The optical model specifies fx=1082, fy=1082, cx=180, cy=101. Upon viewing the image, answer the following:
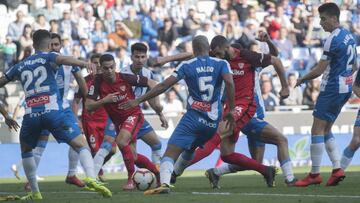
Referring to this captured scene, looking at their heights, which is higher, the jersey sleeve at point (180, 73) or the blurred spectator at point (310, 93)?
the jersey sleeve at point (180, 73)

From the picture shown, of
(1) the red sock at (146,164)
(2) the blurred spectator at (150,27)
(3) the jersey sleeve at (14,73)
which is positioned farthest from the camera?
(2) the blurred spectator at (150,27)

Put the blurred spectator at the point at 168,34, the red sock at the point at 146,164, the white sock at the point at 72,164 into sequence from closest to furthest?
the red sock at the point at 146,164 < the white sock at the point at 72,164 < the blurred spectator at the point at 168,34

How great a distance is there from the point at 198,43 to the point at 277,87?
14.4m

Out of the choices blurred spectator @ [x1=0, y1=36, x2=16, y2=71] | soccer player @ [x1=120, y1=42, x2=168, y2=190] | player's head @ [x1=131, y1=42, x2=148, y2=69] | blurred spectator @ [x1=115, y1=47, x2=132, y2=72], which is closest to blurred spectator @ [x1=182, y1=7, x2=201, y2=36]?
blurred spectator @ [x1=115, y1=47, x2=132, y2=72]

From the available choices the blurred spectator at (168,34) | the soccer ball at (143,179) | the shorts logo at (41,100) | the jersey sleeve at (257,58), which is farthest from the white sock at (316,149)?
the blurred spectator at (168,34)

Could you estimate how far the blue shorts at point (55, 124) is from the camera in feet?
46.0

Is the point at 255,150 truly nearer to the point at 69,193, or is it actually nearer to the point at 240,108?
the point at 240,108

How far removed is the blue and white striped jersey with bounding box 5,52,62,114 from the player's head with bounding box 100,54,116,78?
1923 mm

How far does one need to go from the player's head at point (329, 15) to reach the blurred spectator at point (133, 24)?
14.7m

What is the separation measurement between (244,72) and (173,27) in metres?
14.3

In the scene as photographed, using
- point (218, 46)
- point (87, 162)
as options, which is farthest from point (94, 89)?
point (87, 162)

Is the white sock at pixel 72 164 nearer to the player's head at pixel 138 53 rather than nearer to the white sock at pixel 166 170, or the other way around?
the player's head at pixel 138 53

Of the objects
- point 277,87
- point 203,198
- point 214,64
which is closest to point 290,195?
point 203,198

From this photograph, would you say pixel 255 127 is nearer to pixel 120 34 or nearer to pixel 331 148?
pixel 331 148
